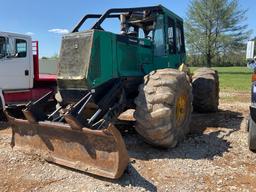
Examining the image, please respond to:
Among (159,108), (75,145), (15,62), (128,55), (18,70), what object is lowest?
(75,145)

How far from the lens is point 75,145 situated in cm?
528

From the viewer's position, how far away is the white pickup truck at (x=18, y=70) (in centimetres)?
947

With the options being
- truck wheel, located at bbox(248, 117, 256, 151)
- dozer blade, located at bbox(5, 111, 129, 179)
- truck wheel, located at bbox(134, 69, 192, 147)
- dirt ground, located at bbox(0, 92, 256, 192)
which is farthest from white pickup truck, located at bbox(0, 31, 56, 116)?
truck wheel, located at bbox(248, 117, 256, 151)

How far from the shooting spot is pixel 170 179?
16.0ft

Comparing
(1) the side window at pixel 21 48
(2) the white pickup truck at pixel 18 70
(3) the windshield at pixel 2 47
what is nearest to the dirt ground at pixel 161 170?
(2) the white pickup truck at pixel 18 70

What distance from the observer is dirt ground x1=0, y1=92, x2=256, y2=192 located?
15.4ft

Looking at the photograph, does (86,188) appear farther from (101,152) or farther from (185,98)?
(185,98)

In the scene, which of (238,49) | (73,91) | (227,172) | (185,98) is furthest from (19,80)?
(238,49)

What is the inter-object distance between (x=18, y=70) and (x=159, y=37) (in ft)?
14.3

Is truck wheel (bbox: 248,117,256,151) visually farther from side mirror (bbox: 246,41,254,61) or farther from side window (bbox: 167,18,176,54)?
side window (bbox: 167,18,176,54)

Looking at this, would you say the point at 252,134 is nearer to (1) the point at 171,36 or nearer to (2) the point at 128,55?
(2) the point at 128,55

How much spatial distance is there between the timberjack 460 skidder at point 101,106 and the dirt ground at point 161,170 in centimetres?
18

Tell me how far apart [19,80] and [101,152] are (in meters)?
5.73

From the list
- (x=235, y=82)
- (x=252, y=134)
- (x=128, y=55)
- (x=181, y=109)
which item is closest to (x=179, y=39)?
(x=128, y=55)
